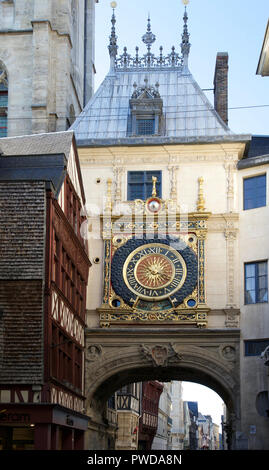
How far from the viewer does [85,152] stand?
33.5 meters

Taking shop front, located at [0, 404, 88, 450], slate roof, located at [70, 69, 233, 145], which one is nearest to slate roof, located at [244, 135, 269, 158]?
slate roof, located at [70, 69, 233, 145]

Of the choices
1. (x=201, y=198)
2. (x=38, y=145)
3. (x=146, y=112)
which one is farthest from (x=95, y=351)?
(x=146, y=112)

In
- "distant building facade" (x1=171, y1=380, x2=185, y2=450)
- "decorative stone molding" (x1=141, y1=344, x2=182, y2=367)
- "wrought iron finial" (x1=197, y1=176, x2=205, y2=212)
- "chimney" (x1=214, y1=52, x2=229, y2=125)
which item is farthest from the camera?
"distant building facade" (x1=171, y1=380, x2=185, y2=450)

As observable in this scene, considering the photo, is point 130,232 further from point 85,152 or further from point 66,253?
point 66,253

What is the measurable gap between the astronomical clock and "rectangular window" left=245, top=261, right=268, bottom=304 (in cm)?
161

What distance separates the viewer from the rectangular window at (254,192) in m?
31.9

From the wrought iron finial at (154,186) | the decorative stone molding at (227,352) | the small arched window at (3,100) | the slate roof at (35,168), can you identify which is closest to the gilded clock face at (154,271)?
the wrought iron finial at (154,186)

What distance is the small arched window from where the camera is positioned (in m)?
40.9

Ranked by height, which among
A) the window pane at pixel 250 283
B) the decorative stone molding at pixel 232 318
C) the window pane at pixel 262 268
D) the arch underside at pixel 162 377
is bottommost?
the arch underside at pixel 162 377

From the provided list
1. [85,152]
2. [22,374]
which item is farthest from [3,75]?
[22,374]

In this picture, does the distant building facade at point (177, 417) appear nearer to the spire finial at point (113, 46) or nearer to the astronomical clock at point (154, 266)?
the spire finial at point (113, 46)

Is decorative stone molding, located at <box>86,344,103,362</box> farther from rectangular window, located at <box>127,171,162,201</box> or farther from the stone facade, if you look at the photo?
the stone facade

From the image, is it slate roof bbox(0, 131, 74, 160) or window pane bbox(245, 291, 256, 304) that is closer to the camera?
→ slate roof bbox(0, 131, 74, 160)

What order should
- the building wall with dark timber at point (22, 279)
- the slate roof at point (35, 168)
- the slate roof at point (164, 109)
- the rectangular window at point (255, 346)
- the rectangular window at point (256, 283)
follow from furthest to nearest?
the slate roof at point (164, 109)
the rectangular window at point (256, 283)
the rectangular window at point (255, 346)
the slate roof at point (35, 168)
the building wall with dark timber at point (22, 279)
